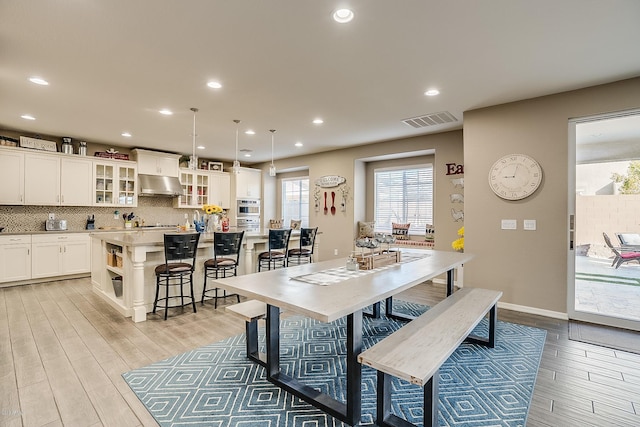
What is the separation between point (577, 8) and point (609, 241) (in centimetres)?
263

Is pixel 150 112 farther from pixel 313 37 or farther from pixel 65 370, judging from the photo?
pixel 65 370

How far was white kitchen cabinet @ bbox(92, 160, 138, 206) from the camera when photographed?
20.1 feet

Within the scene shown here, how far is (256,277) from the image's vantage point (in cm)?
220

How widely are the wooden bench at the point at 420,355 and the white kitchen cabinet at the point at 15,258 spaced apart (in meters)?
6.13

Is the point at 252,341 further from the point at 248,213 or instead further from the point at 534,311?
the point at 248,213

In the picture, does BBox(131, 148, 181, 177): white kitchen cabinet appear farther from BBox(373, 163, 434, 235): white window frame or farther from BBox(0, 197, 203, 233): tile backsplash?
BBox(373, 163, 434, 235): white window frame

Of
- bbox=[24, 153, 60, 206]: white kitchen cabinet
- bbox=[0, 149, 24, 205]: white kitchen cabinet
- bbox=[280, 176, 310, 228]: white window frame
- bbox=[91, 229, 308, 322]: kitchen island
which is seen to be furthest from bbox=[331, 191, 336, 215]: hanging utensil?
bbox=[0, 149, 24, 205]: white kitchen cabinet

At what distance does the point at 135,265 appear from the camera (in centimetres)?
343

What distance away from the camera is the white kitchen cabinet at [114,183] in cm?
611

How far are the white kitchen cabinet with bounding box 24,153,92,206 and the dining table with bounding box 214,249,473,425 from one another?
17.8 feet

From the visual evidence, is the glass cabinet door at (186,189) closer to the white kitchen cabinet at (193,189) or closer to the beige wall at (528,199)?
the white kitchen cabinet at (193,189)

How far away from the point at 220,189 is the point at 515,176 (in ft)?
21.5

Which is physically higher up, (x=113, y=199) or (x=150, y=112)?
(x=150, y=112)

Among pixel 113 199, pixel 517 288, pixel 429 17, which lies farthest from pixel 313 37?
pixel 113 199
